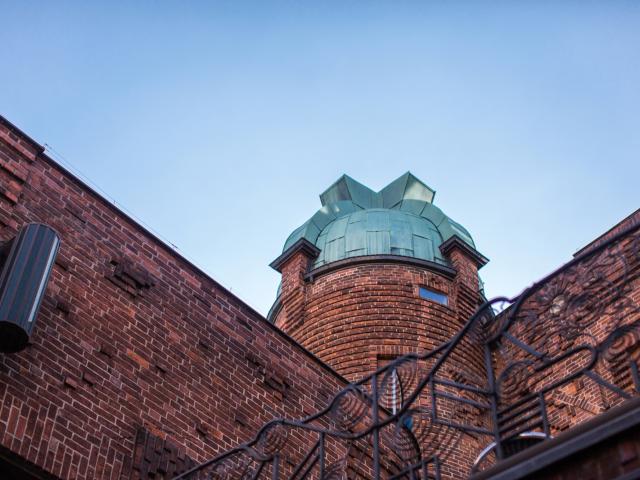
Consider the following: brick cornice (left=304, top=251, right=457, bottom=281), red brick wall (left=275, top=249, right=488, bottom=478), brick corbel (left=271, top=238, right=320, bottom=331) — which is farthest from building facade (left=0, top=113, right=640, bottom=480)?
brick corbel (left=271, top=238, right=320, bottom=331)

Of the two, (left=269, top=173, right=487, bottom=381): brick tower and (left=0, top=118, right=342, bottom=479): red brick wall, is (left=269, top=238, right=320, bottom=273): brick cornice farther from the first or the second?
(left=0, top=118, right=342, bottom=479): red brick wall

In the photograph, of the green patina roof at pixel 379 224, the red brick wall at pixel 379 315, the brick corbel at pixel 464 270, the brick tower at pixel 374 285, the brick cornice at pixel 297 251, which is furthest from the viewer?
the brick cornice at pixel 297 251

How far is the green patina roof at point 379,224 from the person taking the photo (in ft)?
79.2

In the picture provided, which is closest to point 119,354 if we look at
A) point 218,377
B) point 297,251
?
point 218,377

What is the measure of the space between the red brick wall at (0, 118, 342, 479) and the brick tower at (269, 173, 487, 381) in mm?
8354

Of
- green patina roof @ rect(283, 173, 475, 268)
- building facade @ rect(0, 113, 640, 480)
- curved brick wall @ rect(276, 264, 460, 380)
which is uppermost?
green patina roof @ rect(283, 173, 475, 268)

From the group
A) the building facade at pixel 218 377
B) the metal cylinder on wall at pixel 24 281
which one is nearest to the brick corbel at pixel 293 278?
the building facade at pixel 218 377

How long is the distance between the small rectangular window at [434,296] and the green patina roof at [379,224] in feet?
3.47

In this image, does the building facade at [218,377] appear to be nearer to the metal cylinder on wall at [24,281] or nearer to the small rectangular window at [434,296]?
the metal cylinder on wall at [24,281]

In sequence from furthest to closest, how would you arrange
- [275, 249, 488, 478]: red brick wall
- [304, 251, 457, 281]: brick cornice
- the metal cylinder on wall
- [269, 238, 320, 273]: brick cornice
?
1. [269, 238, 320, 273]: brick cornice
2. [304, 251, 457, 281]: brick cornice
3. [275, 249, 488, 478]: red brick wall
4. the metal cylinder on wall

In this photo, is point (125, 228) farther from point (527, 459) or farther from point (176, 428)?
point (527, 459)

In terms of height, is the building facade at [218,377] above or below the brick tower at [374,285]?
below

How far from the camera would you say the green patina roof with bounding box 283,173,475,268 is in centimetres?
2412

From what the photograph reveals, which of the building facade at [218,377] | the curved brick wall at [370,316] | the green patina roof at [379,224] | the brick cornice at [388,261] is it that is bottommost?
the building facade at [218,377]
